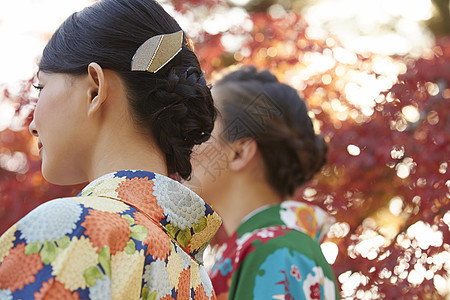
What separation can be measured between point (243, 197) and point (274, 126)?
33 centimetres

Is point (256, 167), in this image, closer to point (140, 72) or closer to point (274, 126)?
point (274, 126)

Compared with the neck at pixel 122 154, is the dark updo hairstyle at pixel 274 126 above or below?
below

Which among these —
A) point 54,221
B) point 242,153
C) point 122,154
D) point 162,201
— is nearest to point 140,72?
point 122,154

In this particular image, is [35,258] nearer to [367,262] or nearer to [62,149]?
[62,149]

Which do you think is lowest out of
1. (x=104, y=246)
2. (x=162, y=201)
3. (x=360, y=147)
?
(x=360, y=147)

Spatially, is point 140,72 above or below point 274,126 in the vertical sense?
above

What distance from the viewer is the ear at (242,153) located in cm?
229

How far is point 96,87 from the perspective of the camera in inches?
45.9

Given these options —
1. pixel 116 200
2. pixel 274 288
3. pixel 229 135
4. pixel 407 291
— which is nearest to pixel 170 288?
pixel 116 200

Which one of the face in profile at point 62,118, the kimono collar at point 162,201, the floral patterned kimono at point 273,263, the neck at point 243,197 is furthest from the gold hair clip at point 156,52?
the neck at point 243,197

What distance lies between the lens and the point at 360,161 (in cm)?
299

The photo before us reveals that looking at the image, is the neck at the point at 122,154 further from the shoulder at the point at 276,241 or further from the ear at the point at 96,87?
the shoulder at the point at 276,241

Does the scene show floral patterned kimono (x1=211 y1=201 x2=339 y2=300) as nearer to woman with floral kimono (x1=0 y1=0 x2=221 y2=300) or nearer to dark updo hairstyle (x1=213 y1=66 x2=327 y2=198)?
dark updo hairstyle (x1=213 y1=66 x2=327 y2=198)

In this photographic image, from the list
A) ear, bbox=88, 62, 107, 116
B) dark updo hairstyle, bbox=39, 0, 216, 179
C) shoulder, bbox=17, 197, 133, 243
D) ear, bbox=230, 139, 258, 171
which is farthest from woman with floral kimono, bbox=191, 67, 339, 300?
shoulder, bbox=17, 197, 133, 243
